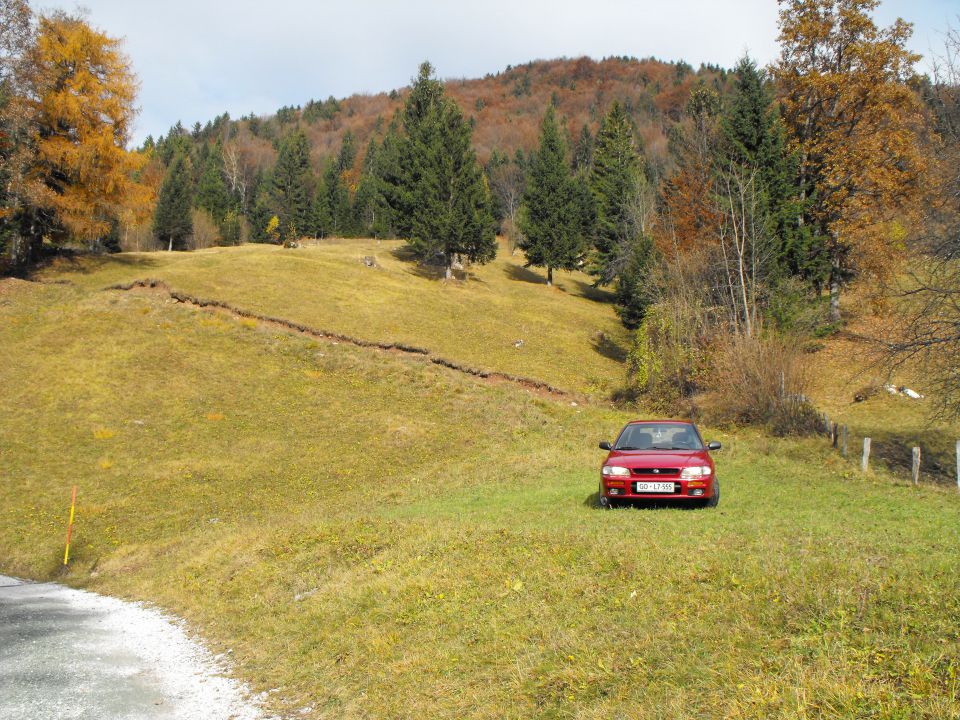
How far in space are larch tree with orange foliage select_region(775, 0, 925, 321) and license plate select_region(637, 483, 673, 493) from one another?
3196 centimetres

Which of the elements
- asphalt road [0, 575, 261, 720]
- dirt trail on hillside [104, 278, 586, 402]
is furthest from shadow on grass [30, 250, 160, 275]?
asphalt road [0, 575, 261, 720]

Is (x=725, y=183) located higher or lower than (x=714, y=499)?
higher

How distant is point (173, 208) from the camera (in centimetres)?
8000

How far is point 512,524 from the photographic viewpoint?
12102 millimetres

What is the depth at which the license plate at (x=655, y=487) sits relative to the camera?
488 inches

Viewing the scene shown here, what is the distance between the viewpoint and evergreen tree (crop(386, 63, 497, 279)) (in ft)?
194

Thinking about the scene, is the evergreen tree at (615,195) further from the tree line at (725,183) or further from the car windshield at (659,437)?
the car windshield at (659,437)

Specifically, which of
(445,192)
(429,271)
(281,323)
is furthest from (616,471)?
(429,271)

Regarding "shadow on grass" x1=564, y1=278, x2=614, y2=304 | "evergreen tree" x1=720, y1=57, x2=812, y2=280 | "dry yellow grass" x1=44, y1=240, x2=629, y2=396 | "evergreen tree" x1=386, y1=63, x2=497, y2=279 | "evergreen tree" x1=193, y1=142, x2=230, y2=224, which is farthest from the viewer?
"evergreen tree" x1=193, y1=142, x2=230, y2=224

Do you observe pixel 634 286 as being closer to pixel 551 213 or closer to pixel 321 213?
pixel 551 213

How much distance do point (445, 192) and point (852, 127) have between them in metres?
32.8

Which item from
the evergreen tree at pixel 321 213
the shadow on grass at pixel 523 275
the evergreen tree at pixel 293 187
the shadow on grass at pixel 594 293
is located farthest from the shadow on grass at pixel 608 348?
the evergreen tree at pixel 321 213

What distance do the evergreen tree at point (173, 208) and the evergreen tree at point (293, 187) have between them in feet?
48.9

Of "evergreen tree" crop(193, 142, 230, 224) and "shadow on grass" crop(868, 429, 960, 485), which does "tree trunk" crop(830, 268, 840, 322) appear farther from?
"evergreen tree" crop(193, 142, 230, 224)
